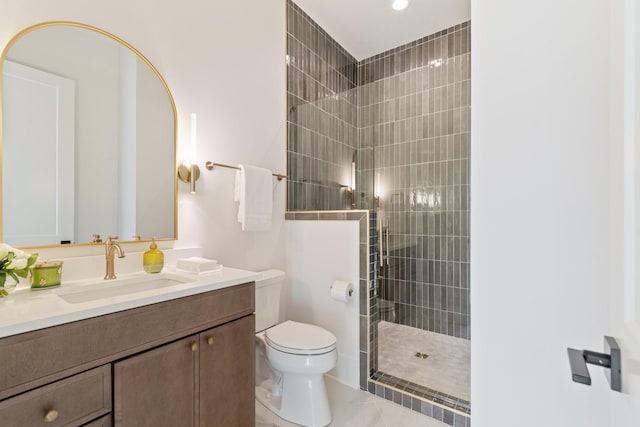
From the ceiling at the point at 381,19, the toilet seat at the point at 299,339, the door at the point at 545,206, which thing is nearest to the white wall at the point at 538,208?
the door at the point at 545,206

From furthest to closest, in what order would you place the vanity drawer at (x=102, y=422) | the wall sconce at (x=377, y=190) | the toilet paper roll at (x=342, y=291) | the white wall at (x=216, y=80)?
the wall sconce at (x=377, y=190) → the toilet paper roll at (x=342, y=291) → the white wall at (x=216, y=80) → the vanity drawer at (x=102, y=422)

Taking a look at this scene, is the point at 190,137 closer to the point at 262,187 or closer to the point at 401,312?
the point at 262,187

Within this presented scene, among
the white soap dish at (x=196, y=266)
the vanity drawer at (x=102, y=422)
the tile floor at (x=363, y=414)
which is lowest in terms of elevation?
the tile floor at (x=363, y=414)

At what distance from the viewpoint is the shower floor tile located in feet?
6.31

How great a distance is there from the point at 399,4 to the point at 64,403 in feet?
10.2

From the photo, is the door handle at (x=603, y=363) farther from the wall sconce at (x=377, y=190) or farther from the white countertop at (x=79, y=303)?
the wall sconce at (x=377, y=190)

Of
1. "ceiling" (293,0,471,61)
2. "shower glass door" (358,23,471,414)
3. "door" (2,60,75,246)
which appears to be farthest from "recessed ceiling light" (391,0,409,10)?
"door" (2,60,75,246)

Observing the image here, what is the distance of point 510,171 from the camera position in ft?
2.48

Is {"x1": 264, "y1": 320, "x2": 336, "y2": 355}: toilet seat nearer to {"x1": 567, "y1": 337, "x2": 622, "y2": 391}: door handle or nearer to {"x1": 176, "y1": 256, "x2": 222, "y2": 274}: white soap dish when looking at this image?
{"x1": 176, "y1": 256, "x2": 222, "y2": 274}: white soap dish

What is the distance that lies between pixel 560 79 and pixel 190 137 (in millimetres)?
1694

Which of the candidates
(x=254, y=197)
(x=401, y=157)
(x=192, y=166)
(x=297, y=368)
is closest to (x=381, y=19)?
(x=401, y=157)

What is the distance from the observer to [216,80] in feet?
6.16

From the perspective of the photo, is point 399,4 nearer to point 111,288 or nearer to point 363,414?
point 111,288

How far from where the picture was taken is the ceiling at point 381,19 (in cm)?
247
